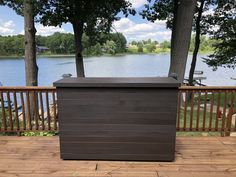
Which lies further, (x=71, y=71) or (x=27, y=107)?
(x=71, y=71)

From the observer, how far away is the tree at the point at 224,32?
11.2m

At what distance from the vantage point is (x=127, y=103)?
2672mm

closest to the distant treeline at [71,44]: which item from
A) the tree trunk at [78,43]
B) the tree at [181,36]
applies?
the tree trunk at [78,43]

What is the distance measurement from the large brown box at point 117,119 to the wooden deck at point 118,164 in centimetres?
15

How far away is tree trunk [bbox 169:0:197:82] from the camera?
253 inches

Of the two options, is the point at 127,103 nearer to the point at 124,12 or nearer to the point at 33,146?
the point at 33,146

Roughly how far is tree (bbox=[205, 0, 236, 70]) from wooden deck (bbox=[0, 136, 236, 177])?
9664 millimetres

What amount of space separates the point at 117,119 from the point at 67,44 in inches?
516

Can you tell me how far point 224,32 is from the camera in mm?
11555

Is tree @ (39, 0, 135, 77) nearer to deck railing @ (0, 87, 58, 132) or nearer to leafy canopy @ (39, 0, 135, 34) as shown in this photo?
leafy canopy @ (39, 0, 135, 34)

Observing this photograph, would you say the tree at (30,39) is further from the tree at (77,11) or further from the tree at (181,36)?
the tree at (181,36)

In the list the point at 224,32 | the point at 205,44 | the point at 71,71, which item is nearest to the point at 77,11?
the point at 224,32

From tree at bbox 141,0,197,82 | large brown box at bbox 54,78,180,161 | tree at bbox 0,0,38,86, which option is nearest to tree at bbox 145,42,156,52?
tree at bbox 141,0,197,82

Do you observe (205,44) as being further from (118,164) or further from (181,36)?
(118,164)
